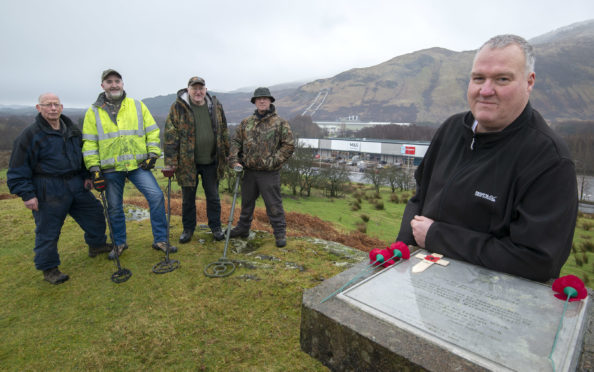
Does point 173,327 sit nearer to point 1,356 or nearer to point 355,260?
point 1,356

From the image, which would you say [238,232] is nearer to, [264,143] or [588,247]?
[264,143]

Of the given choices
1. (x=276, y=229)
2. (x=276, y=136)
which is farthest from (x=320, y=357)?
(x=276, y=136)

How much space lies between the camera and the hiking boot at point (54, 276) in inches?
153

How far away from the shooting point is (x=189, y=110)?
481 cm

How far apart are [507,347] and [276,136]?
4.21 metres

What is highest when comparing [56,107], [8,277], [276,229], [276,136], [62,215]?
[56,107]

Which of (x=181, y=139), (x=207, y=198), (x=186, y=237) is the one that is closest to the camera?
(x=181, y=139)

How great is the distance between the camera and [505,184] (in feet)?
6.01

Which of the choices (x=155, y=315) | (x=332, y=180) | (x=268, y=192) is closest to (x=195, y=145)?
(x=268, y=192)

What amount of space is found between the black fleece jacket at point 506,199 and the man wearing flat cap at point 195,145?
376 centimetres

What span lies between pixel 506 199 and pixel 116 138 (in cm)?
465

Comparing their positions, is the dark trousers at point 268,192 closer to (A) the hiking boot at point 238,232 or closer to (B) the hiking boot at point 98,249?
(A) the hiking boot at point 238,232

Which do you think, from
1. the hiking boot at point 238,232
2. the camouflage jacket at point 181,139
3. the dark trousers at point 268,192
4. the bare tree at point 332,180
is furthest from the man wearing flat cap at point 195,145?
the bare tree at point 332,180

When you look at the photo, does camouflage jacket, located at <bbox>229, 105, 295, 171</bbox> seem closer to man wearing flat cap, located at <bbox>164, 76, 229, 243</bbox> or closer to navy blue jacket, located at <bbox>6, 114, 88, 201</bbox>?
man wearing flat cap, located at <bbox>164, 76, 229, 243</bbox>
